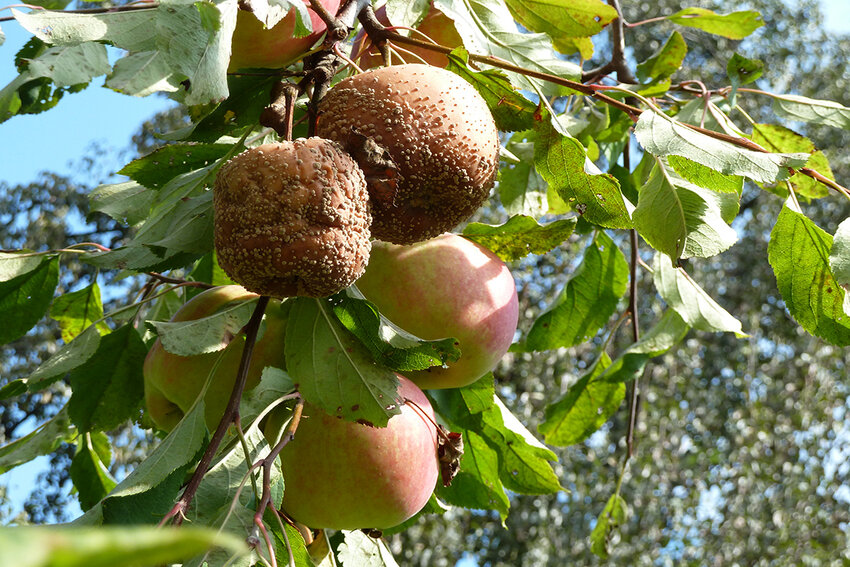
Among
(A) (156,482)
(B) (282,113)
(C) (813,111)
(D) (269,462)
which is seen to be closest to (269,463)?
(D) (269,462)

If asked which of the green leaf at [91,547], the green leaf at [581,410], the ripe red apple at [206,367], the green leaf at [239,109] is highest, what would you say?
the green leaf at [91,547]

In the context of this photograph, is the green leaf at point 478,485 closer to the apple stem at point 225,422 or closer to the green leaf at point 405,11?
the apple stem at point 225,422

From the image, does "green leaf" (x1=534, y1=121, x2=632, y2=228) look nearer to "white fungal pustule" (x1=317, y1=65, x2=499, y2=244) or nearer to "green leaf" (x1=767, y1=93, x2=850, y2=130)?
"white fungal pustule" (x1=317, y1=65, x2=499, y2=244)

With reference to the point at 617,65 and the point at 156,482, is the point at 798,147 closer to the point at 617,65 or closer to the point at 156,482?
the point at 617,65

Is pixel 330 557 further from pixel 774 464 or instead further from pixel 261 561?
pixel 774 464

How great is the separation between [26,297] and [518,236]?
66cm

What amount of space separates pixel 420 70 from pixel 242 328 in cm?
30

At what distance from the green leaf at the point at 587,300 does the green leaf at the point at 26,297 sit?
0.69 meters

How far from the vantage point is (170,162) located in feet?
3.01

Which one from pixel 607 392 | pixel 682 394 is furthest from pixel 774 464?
pixel 607 392

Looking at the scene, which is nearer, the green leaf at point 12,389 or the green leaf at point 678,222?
the green leaf at point 678,222

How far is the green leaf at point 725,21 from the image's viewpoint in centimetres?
142

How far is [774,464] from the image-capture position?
4.98 m

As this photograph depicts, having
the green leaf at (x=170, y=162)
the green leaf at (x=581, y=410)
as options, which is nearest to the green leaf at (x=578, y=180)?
the green leaf at (x=170, y=162)
